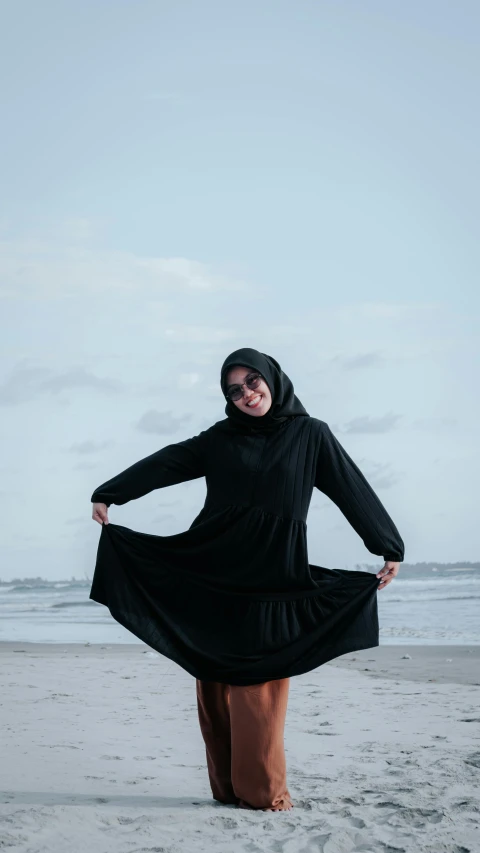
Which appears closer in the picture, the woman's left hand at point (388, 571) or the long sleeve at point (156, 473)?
the woman's left hand at point (388, 571)

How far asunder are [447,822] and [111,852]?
1.41 metres

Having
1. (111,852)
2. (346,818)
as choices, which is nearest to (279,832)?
(346,818)

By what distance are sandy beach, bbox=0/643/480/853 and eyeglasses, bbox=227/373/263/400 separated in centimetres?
179

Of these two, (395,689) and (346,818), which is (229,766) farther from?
(395,689)

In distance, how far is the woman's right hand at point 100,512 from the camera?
426cm

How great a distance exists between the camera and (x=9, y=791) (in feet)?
13.9

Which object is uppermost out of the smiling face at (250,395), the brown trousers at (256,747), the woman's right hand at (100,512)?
the smiling face at (250,395)

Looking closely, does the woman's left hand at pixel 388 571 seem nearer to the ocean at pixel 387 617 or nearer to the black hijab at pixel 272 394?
the black hijab at pixel 272 394

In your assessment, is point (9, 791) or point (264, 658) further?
point (9, 791)

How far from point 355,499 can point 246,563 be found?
0.59 metres

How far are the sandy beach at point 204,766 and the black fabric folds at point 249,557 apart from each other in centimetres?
65

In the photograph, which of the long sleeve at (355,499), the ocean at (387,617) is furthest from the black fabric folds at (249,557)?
the ocean at (387,617)

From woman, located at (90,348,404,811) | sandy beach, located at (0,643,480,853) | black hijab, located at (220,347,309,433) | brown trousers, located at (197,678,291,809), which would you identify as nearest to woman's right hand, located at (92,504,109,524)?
woman, located at (90,348,404,811)

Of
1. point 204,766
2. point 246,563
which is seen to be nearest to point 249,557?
point 246,563
